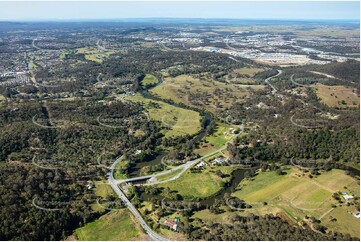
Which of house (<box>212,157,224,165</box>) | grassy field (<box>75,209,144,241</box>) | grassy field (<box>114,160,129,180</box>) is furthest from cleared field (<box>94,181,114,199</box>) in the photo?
house (<box>212,157,224,165</box>)

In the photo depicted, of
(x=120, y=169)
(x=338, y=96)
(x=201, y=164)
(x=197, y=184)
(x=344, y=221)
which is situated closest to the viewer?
(x=344, y=221)

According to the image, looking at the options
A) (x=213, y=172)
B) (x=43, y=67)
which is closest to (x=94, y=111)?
(x=213, y=172)

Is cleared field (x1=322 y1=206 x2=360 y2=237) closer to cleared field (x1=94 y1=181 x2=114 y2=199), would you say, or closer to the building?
the building

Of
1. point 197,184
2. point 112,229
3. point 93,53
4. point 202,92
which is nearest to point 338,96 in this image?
point 202,92

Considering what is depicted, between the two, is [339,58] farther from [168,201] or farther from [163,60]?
[168,201]

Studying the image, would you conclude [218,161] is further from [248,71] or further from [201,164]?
[248,71]

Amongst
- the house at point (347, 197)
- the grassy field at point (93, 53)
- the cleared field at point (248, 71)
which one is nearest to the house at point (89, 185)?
the house at point (347, 197)
